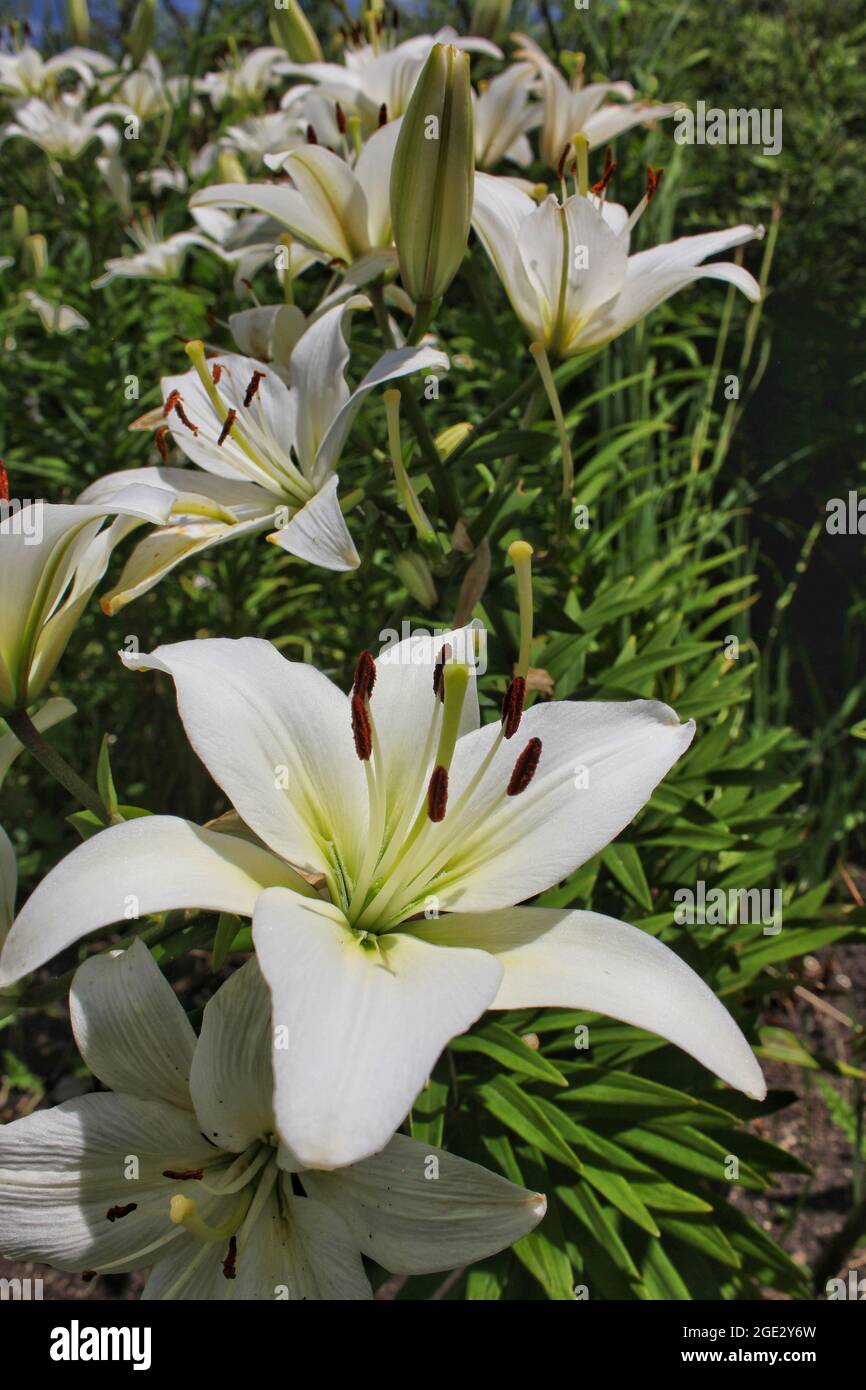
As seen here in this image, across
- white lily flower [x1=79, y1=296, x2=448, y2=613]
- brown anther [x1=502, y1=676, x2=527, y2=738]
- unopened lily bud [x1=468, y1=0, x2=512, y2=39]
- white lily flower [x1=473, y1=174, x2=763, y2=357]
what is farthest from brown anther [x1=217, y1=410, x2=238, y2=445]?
unopened lily bud [x1=468, y1=0, x2=512, y2=39]

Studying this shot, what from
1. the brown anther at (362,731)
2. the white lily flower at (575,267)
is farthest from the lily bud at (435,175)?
the brown anther at (362,731)

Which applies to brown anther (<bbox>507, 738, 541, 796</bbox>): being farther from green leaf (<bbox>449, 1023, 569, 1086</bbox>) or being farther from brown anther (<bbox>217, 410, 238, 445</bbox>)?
brown anther (<bbox>217, 410, 238, 445</bbox>)

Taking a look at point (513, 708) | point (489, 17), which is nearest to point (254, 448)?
point (513, 708)

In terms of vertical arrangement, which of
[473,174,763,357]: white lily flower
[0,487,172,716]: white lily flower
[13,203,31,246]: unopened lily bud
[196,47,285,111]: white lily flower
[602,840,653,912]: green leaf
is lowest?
[602,840,653,912]: green leaf

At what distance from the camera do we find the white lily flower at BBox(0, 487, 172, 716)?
57 centimetres

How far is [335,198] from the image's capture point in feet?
2.75

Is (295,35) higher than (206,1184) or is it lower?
higher

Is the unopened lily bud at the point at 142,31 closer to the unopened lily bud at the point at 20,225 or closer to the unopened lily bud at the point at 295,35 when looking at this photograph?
the unopened lily bud at the point at 20,225

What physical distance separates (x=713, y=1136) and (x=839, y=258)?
2.19 m

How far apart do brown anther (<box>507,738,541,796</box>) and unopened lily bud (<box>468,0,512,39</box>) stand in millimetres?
1410

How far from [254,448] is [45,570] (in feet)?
0.90

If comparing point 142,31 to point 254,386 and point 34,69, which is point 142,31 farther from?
point 254,386

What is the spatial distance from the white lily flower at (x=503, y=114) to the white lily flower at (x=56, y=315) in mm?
841

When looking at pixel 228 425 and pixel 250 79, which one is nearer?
pixel 228 425
